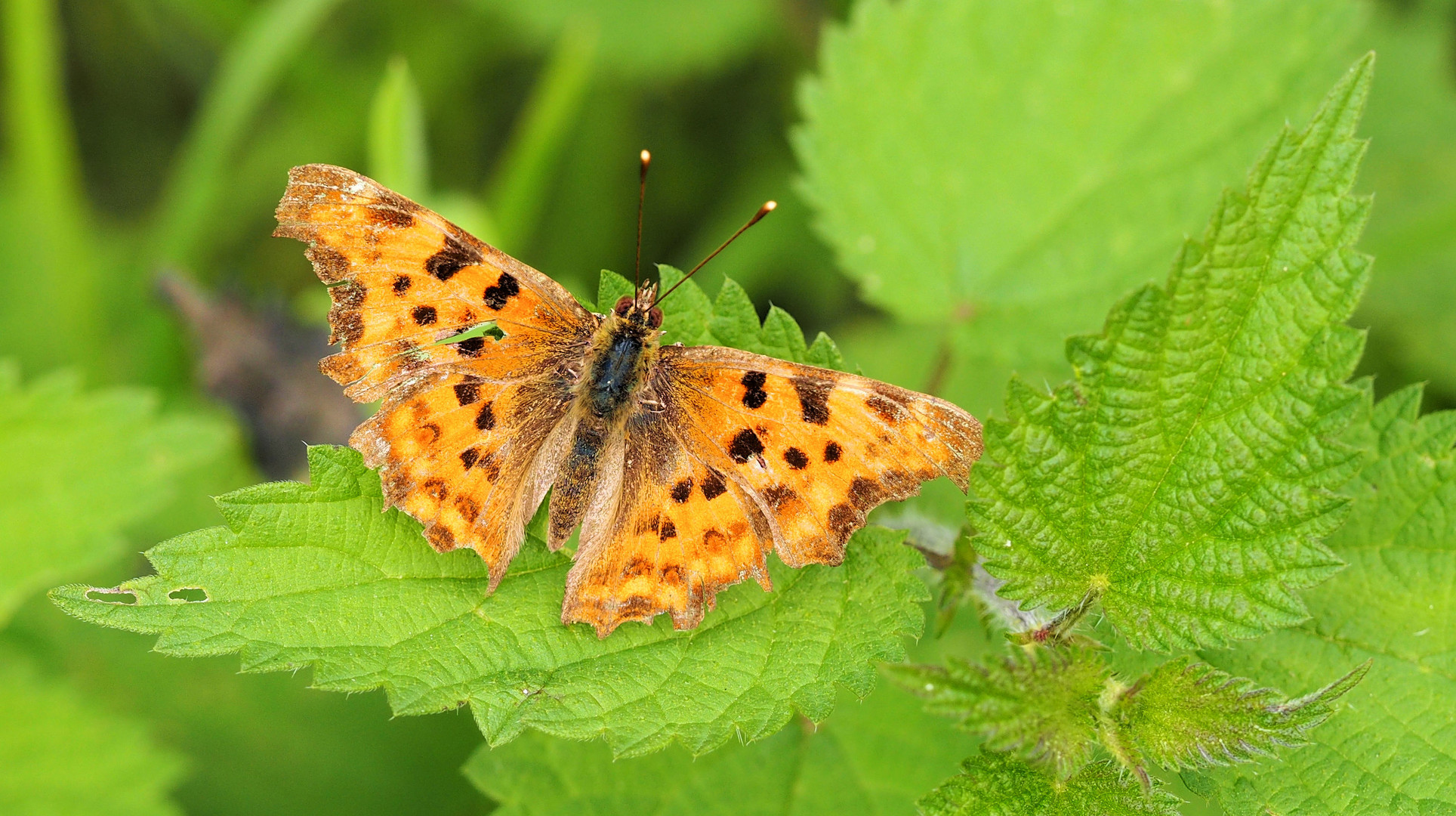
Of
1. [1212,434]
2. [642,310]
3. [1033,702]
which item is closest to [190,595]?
[642,310]

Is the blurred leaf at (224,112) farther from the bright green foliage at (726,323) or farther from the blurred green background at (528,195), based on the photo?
the bright green foliage at (726,323)

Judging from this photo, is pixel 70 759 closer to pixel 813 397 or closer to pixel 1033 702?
pixel 813 397

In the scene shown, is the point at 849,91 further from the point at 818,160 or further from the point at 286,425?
the point at 286,425

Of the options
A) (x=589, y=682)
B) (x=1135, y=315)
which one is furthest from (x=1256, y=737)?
(x=589, y=682)

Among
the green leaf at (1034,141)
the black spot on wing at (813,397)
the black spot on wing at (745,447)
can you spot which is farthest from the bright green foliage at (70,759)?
the green leaf at (1034,141)

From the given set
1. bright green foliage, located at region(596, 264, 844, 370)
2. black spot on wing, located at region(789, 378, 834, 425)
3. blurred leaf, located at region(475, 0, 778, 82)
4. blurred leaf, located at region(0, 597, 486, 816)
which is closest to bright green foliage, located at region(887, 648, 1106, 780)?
black spot on wing, located at region(789, 378, 834, 425)

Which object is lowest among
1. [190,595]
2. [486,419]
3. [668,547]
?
[668,547]
